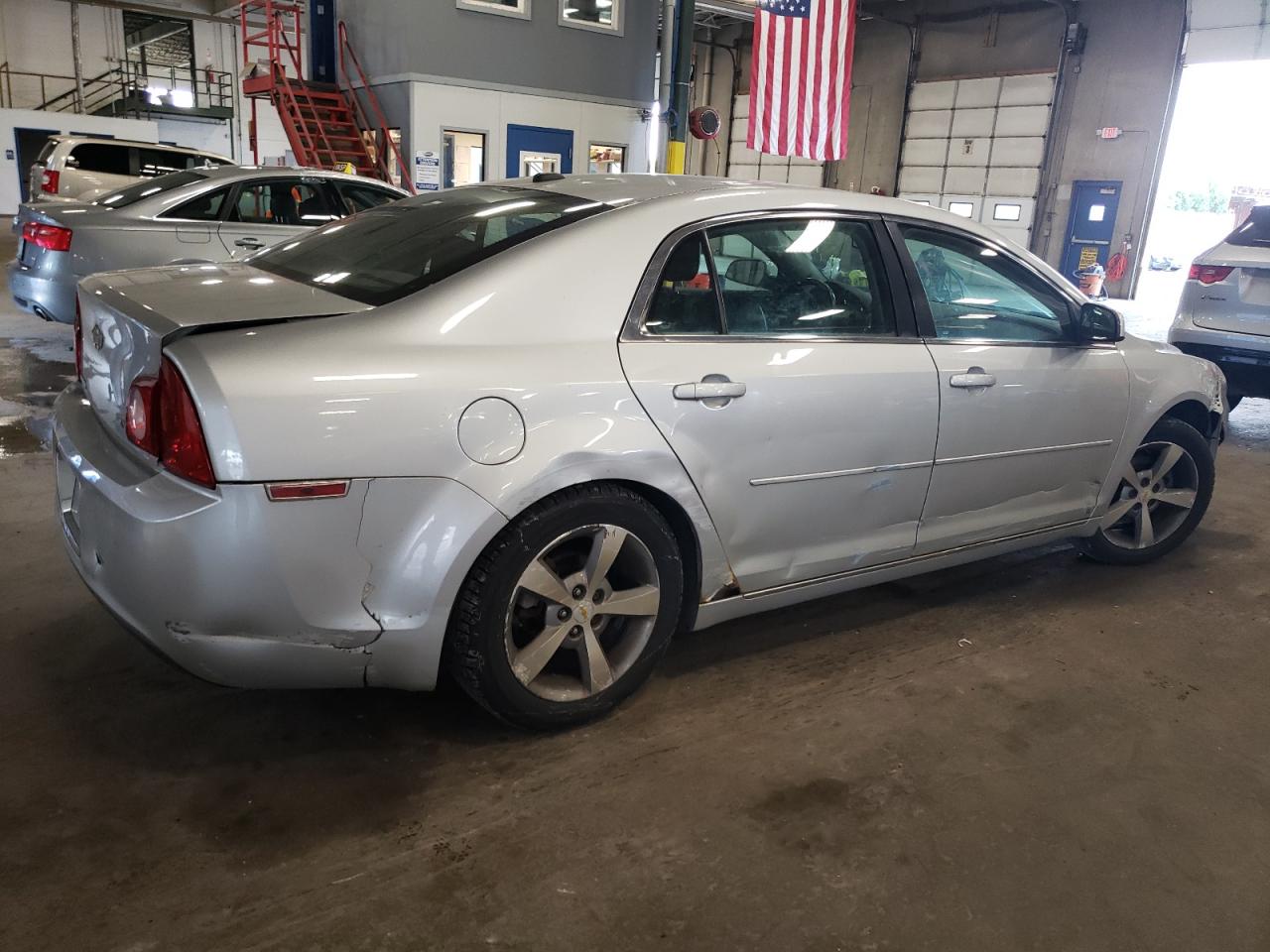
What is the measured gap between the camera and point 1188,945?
2037mm

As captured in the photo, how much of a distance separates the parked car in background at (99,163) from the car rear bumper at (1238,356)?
1173 cm

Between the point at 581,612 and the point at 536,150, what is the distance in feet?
39.3

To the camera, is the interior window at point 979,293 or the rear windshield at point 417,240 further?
the interior window at point 979,293

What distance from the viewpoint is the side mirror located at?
355 centimetres

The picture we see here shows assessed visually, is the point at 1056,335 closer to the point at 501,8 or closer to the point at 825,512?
the point at 825,512

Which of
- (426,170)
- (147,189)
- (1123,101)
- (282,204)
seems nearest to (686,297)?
(282,204)

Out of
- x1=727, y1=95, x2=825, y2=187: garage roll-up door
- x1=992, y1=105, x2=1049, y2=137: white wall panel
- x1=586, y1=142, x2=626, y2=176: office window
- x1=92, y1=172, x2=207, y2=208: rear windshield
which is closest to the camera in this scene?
x1=92, y1=172, x2=207, y2=208: rear windshield

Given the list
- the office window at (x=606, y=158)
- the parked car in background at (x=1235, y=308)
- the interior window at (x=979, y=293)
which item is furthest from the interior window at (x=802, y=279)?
the office window at (x=606, y=158)

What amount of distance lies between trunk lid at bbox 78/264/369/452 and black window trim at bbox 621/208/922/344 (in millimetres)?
723

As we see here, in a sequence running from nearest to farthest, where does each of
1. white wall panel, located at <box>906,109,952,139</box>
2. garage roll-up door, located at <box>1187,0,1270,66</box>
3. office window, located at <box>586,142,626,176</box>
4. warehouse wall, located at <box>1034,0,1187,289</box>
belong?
office window, located at <box>586,142,626,176</box>, garage roll-up door, located at <box>1187,0,1270,66</box>, warehouse wall, located at <box>1034,0,1187,289</box>, white wall panel, located at <box>906,109,952,139</box>

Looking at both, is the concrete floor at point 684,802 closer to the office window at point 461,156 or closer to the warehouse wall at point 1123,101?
the office window at point 461,156

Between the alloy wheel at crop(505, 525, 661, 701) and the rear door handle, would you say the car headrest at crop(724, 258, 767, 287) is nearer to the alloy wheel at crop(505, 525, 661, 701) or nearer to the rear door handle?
the rear door handle

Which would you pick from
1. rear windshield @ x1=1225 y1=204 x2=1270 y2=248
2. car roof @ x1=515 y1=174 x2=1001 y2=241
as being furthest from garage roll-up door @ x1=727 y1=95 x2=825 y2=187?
car roof @ x1=515 y1=174 x2=1001 y2=241

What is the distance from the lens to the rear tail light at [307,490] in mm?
2053
